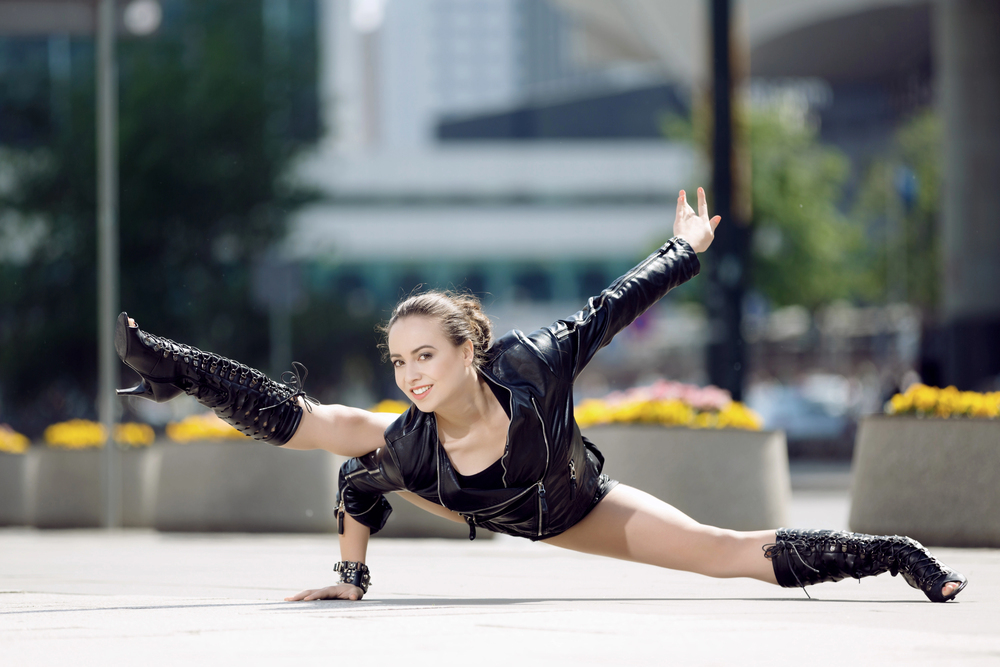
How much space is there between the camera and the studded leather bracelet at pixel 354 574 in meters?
5.61

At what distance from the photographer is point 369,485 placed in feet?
18.2

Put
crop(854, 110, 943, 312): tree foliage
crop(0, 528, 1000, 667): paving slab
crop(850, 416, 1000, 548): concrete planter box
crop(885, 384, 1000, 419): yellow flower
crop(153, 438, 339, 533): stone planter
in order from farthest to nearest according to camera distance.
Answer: crop(854, 110, 943, 312): tree foliage < crop(153, 438, 339, 533): stone planter < crop(885, 384, 1000, 419): yellow flower < crop(850, 416, 1000, 548): concrete planter box < crop(0, 528, 1000, 667): paving slab

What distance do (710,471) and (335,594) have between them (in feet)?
14.5

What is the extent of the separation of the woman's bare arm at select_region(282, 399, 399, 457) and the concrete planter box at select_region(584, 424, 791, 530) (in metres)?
4.28

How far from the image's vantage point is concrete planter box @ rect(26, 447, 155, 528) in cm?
1309

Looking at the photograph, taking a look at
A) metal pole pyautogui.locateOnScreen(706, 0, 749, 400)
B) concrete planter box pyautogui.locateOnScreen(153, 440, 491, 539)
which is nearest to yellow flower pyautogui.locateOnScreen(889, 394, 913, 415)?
concrete planter box pyautogui.locateOnScreen(153, 440, 491, 539)

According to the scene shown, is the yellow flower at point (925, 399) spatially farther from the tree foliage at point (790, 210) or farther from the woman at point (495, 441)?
the tree foliage at point (790, 210)

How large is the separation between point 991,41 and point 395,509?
59.4 feet

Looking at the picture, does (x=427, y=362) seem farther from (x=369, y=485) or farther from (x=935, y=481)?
(x=935, y=481)

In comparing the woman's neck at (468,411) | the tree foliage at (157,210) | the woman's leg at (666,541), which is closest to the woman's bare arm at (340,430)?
the woman's neck at (468,411)

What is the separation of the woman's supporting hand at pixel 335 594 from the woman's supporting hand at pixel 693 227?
5.98 ft

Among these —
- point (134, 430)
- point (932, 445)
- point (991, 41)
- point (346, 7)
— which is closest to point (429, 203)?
point (346, 7)

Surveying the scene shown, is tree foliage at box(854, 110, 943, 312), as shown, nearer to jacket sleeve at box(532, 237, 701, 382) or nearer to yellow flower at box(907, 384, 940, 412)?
yellow flower at box(907, 384, 940, 412)

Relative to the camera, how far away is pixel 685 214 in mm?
5934
